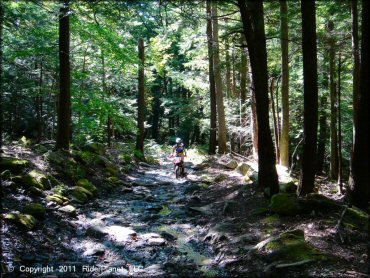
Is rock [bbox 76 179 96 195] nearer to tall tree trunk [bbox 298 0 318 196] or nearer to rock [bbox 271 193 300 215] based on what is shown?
rock [bbox 271 193 300 215]

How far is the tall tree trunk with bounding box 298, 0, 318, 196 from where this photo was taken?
7.67 meters

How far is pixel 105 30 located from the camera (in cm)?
1282

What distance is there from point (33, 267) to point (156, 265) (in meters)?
1.89

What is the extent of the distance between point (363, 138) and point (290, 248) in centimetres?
311

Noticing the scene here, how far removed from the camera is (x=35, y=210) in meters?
6.99

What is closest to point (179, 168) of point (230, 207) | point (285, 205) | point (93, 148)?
point (93, 148)

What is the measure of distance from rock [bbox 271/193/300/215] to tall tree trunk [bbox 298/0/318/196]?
2.71 feet

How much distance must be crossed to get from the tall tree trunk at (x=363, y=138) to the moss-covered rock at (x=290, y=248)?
2.13 metres

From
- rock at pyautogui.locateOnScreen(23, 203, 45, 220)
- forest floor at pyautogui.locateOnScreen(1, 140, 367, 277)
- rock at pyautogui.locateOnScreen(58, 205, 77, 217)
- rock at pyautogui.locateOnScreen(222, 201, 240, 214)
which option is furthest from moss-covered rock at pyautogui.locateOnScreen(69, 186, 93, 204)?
rock at pyautogui.locateOnScreen(222, 201, 240, 214)

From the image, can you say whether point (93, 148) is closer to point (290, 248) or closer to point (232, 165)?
point (232, 165)

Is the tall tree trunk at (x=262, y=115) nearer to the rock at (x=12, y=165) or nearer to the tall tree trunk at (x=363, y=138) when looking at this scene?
the tall tree trunk at (x=363, y=138)

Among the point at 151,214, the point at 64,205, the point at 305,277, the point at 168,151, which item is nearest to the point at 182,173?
the point at 151,214

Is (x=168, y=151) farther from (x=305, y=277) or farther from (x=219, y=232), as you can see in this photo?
A: (x=305, y=277)

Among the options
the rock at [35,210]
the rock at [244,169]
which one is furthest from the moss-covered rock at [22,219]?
the rock at [244,169]
